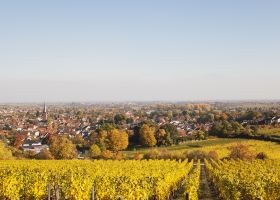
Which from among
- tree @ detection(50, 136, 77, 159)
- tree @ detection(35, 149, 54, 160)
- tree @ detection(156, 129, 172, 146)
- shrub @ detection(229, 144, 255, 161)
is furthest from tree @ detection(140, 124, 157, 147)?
shrub @ detection(229, 144, 255, 161)

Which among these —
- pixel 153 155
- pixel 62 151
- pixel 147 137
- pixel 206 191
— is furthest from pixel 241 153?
pixel 147 137

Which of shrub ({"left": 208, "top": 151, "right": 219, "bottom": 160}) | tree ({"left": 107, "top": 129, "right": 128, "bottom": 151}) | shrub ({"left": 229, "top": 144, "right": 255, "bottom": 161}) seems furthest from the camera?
tree ({"left": 107, "top": 129, "right": 128, "bottom": 151})

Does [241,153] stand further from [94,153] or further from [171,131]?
[171,131]

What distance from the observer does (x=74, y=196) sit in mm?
19438

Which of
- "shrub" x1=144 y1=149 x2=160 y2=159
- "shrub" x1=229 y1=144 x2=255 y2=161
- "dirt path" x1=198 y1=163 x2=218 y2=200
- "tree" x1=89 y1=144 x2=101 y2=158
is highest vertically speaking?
"dirt path" x1=198 y1=163 x2=218 y2=200

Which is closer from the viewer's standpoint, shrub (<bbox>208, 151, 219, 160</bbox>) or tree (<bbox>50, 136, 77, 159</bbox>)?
shrub (<bbox>208, 151, 219, 160</bbox>)

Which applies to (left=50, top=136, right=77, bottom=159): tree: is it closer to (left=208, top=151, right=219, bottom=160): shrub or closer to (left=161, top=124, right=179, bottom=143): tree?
(left=208, top=151, right=219, bottom=160): shrub

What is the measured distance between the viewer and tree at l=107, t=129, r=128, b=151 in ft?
239

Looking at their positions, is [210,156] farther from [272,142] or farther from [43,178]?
[43,178]

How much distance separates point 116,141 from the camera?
73.1 m

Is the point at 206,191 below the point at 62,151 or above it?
above

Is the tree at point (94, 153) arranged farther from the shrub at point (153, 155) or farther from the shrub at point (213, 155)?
the shrub at point (213, 155)

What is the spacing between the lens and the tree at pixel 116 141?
7281 centimetres

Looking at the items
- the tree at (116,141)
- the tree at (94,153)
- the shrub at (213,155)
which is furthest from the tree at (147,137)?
the shrub at (213,155)
